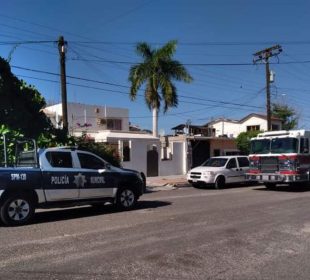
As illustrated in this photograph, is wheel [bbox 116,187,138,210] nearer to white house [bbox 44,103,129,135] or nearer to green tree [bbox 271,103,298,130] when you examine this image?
white house [bbox 44,103,129,135]

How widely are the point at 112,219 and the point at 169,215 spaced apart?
5.01 ft

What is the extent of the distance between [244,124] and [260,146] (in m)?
34.5

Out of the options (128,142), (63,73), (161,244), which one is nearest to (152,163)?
(128,142)

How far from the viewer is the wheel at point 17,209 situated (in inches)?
426

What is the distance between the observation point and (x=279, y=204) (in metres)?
15.0

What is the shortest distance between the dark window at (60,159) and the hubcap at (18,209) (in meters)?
1.27

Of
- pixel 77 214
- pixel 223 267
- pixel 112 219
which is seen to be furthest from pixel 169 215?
pixel 223 267

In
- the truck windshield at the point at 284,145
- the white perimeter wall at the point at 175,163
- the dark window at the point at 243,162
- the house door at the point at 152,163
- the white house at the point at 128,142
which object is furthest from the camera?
the white perimeter wall at the point at 175,163

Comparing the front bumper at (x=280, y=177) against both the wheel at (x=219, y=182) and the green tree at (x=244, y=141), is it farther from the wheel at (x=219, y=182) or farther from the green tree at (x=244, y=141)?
the green tree at (x=244, y=141)

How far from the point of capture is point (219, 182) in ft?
74.5

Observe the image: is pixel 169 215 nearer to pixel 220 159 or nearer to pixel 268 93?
pixel 220 159

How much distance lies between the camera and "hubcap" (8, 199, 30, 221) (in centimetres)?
1093

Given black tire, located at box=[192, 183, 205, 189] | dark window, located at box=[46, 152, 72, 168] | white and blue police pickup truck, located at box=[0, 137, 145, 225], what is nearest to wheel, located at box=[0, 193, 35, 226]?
white and blue police pickup truck, located at box=[0, 137, 145, 225]

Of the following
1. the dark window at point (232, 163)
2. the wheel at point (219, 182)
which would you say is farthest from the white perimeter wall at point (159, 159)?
the wheel at point (219, 182)
